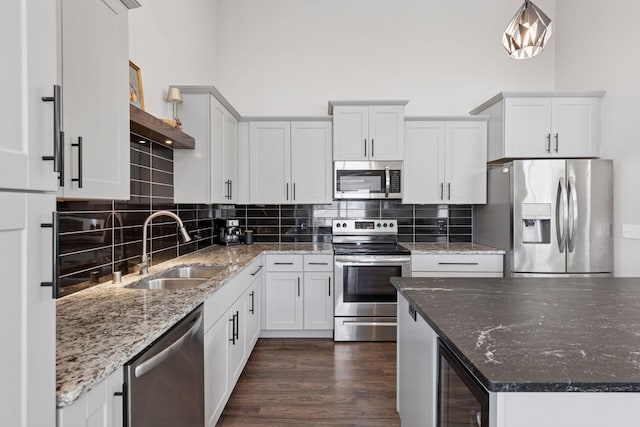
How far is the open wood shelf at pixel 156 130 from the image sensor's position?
1.92 meters

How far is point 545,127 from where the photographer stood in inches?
140

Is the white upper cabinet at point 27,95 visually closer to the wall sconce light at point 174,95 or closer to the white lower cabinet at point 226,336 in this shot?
the white lower cabinet at point 226,336

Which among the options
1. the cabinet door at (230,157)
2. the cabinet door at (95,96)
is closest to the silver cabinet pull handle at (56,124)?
the cabinet door at (95,96)

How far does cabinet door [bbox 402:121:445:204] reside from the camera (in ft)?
12.6

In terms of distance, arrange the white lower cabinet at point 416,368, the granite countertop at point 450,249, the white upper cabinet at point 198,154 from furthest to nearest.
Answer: the granite countertop at point 450,249
the white upper cabinet at point 198,154
the white lower cabinet at point 416,368

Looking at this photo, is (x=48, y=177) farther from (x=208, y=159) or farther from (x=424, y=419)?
(x=208, y=159)

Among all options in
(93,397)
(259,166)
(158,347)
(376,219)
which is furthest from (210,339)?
(376,219)

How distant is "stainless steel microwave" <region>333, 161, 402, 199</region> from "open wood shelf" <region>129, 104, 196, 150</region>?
5.10 ft

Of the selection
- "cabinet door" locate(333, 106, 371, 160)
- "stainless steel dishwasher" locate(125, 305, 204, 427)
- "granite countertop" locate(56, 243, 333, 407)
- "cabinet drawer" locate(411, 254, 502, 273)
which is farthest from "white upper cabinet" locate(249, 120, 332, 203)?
"stainless steel dishwasher" locate(125, 305, 204, 427)

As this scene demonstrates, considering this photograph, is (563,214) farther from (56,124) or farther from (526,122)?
(56,124)

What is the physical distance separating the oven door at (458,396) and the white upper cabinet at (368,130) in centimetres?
264

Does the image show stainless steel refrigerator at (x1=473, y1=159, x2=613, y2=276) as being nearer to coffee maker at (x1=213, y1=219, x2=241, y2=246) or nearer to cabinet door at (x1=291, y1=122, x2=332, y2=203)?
cabinet door at (x1=291, y1=122, x2=332, y2=203)

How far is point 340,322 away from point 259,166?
178 centimetres

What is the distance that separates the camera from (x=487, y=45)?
164 inches
